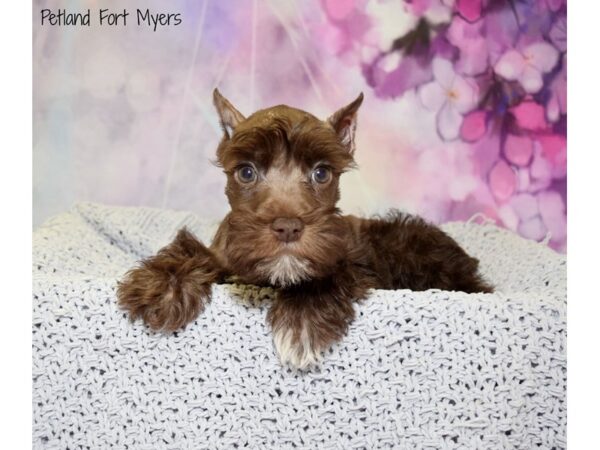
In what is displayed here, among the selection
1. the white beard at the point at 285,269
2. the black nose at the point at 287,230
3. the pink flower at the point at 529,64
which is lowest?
the white beard at the point at 285,269

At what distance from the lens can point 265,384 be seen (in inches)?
123

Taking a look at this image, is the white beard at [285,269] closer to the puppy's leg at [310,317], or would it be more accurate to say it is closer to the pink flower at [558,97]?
the puppy's leg at [310,317]

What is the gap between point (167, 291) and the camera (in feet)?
10.4

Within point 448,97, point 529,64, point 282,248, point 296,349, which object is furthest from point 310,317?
point 448,97

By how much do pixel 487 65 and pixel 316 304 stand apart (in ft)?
9.30

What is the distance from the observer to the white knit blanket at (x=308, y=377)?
3.10m

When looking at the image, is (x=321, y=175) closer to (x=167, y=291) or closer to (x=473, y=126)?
(x=167, y=291)

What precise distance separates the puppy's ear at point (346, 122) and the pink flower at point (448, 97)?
1690 millimetres

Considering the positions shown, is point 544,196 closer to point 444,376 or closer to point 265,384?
point 444,376

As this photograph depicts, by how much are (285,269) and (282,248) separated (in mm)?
94

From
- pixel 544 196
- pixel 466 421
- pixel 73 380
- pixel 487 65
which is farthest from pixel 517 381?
pixel 487 65

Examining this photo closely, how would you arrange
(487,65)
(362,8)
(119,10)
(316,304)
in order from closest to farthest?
(316,304) < (119,10) < (362,8) < (487,65)

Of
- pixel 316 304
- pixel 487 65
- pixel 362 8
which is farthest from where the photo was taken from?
pixel 487 65

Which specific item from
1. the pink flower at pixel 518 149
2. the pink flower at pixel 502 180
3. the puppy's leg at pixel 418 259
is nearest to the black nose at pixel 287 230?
the puppy's leg at pixel 418 259
